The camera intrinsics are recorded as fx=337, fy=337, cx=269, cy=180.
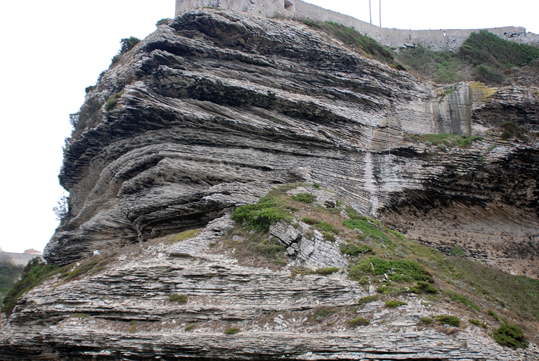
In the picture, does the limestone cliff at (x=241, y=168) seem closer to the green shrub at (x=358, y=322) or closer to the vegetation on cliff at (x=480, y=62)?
the green shrub at (x=358, y=322)

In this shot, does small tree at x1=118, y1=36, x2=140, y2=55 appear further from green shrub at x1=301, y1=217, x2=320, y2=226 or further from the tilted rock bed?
green shrub at x1=301, y1=217, x2=320, y2=226

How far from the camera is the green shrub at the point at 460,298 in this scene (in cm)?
870

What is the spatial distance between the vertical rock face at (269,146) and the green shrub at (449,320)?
8502 mm

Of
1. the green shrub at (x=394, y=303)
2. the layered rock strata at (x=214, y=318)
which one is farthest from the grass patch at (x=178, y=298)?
the green shrub at (x=394, y=303)

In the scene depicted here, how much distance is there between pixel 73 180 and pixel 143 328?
16515 mm

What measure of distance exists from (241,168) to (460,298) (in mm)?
10603

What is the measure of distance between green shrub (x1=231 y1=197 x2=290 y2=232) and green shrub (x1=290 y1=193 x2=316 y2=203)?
1.06 metres

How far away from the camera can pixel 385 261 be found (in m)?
10.2

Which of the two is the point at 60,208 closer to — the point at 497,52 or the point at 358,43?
the point at 358,43

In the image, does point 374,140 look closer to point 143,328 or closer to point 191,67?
point 191,67

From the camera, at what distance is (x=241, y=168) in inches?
648

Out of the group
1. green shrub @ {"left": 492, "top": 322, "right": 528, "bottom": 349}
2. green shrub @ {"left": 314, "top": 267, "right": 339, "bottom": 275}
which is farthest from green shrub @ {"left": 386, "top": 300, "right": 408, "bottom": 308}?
green shrub @ {"left": 492, "top": 322, "right": 528, "bottom": 349}

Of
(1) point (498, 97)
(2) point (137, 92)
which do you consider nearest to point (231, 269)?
(2) point (137, 92)

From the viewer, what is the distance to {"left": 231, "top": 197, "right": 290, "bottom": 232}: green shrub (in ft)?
39.9
